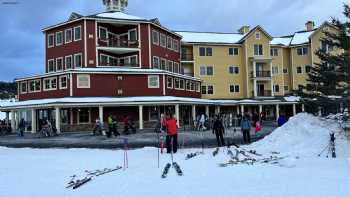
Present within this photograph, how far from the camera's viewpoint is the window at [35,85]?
39531mm

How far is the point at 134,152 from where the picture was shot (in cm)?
1841

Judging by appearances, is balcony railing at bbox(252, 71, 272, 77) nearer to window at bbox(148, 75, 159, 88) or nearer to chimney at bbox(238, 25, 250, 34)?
chimney at bbox(238, 25, 250, 34)

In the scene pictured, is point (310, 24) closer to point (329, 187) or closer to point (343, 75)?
point (343, 75)

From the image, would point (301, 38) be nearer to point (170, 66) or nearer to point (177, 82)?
point (170, 66)

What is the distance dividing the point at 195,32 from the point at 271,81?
1264 cm

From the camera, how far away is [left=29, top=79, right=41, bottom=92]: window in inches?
1556

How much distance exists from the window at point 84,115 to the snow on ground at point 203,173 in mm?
18480

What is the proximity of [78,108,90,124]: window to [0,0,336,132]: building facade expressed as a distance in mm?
92

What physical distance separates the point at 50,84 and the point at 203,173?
29.7 m

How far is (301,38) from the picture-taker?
57594 millimetres

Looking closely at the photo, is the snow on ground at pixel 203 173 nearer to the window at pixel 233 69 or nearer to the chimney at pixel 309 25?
the window at pixel 233 69

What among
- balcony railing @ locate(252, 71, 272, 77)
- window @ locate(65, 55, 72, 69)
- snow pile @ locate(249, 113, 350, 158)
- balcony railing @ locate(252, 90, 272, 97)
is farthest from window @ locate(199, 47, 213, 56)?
snow pile @ locate(249, 113, 350, 158)

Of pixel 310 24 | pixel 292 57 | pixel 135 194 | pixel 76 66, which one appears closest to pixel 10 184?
pixel 135 194

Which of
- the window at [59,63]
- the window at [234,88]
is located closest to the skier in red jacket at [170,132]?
the window at [59,63]
